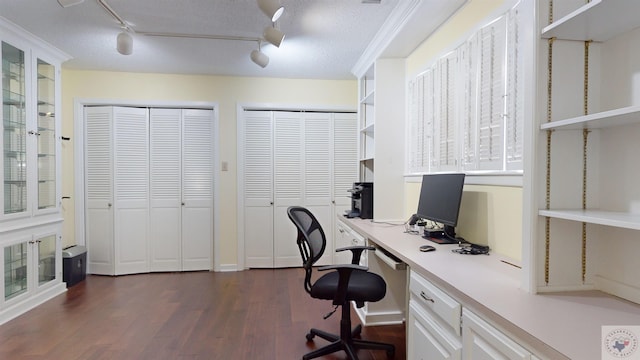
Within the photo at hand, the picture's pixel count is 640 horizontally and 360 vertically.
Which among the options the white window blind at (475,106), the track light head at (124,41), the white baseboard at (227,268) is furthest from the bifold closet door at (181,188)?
the white window blind at (475,106)

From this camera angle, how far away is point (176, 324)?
2725mm

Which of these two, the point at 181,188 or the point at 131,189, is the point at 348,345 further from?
the point at 131,189

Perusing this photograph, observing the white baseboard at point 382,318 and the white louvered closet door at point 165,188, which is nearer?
the white baseboard at point 382,318

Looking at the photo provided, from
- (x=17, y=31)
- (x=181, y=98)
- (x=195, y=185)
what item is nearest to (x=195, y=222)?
(x=195, y=185)

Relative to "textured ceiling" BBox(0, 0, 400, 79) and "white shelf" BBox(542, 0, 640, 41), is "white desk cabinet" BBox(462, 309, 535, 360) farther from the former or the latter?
"textured ceiling" BBox(0, 0, 400, 79)

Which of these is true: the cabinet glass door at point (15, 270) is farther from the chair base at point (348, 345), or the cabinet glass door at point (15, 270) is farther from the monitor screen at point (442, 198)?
the monitor screen at point (442, 198)

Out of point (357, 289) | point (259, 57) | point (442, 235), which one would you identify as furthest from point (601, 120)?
point (259, 57)

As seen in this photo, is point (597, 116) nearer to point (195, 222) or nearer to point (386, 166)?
point (386, 166)

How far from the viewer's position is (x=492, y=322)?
1.08 metres

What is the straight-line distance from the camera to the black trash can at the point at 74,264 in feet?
11.8

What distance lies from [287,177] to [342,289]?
8.24 feet

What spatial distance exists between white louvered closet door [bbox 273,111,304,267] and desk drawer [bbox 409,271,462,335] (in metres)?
2.81

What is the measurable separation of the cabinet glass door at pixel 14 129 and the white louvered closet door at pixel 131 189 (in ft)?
3.40

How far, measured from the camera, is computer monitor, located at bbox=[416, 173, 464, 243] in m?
2.05
